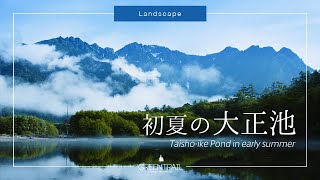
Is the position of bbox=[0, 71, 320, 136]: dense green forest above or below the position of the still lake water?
above

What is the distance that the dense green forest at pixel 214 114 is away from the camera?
499cm

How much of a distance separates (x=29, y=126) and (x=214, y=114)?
1558 millimetres

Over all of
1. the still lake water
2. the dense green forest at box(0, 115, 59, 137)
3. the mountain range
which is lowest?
the still lake water

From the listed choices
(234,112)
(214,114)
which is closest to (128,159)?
(214,114)

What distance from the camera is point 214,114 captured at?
5.06 m

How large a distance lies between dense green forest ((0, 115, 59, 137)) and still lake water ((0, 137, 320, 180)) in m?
0.07

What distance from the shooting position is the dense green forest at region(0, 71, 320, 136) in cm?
499

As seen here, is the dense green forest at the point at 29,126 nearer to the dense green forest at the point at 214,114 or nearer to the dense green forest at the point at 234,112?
the dense green forest at the point at 214,114

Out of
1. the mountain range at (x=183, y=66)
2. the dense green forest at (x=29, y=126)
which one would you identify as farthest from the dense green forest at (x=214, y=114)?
the mountain range at (x=183, y=66)

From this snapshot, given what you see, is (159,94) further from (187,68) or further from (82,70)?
(82,70)

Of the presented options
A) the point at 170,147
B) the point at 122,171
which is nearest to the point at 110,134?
the point at 122,171

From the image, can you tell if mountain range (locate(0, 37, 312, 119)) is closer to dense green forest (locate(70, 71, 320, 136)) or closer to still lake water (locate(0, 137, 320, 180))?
dense green forest (locate(70, 71, 320, 136))

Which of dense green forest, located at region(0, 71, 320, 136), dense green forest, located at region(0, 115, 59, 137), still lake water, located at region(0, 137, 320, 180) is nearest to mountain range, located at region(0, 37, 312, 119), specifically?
dense green forest, located at region(0, 71, 320, 136)

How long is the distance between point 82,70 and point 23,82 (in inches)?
20.2
